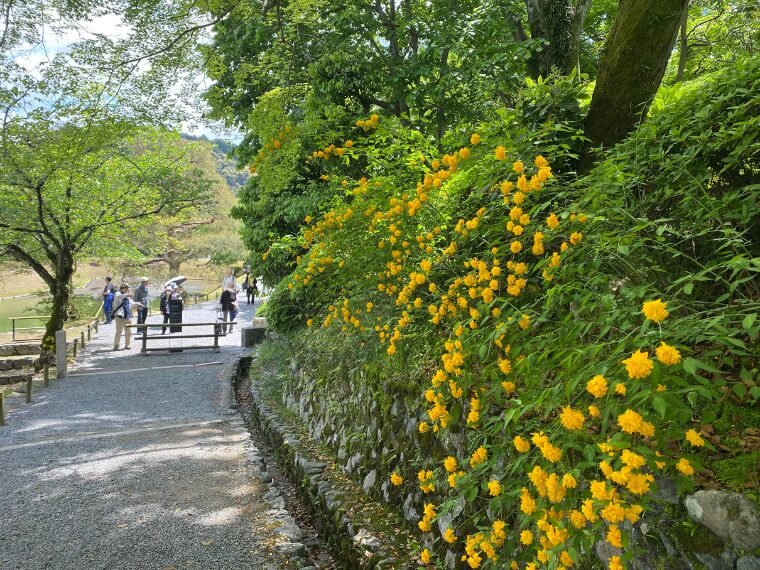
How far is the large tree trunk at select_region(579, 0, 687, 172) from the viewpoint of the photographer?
3.56 m

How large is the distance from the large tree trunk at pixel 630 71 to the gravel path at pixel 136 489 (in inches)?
145

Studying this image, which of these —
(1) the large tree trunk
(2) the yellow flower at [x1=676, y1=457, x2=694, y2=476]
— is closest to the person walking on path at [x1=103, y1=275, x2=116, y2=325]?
(1) the large tree trunk

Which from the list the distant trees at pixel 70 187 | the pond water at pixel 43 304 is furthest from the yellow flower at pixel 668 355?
the pond water at pixel 43 304

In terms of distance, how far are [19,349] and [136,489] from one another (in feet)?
38.5

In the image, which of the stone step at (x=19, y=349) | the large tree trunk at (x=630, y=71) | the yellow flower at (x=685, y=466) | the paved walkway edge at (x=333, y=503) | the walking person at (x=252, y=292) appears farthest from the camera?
the walking person at (x=252, y=292)

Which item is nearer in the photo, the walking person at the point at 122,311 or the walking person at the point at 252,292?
the walking person at the point at 122,311

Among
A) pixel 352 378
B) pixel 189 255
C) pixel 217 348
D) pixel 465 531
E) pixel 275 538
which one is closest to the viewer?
pixel 465 531

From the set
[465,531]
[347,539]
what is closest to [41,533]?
[347,539]

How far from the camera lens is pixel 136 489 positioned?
4828mm

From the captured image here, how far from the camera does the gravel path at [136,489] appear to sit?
12.0 ft

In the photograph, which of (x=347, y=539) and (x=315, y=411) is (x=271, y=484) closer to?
(x=315, y=411)

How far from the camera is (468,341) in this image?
2467mm

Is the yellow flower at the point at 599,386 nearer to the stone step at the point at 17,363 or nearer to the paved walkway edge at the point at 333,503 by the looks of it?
the paved walkway edge at the point at 333,503

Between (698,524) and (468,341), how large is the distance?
3.68 feet
